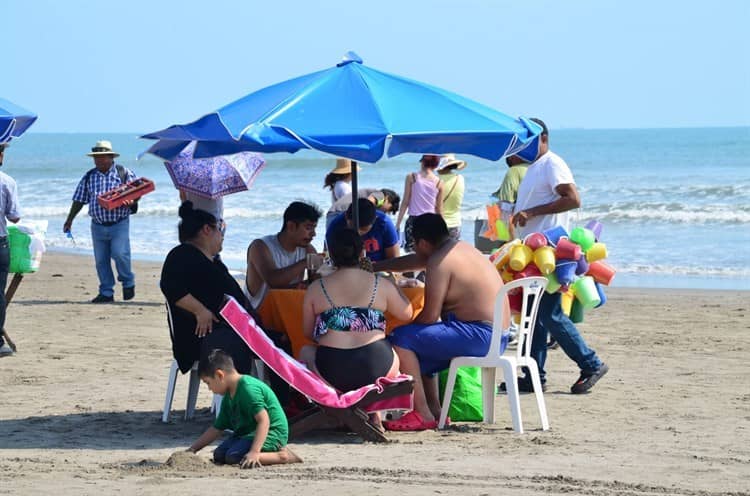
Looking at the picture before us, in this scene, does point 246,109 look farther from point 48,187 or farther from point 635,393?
point 48,187

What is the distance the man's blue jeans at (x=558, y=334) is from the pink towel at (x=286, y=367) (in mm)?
1703

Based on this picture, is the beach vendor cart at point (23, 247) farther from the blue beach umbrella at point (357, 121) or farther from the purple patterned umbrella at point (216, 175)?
the blue beach umbrella at point (357, 121)

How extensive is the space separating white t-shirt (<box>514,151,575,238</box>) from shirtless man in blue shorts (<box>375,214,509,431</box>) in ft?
3.80

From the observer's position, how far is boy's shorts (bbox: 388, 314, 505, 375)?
21.1ft

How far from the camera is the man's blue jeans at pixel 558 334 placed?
752 cm

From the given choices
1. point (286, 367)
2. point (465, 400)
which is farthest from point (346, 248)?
point (465, 400)

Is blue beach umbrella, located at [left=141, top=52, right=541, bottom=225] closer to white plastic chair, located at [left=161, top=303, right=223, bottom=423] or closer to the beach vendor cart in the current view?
white plastic chair, located at [left=161, top=303, right=223, bottom=423]

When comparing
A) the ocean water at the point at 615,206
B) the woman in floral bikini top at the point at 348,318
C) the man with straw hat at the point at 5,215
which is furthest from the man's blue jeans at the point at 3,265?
the ocean water at the point at 615,206

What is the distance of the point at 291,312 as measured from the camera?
657cm

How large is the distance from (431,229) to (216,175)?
377 centimetres

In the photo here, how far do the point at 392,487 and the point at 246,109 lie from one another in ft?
7.10

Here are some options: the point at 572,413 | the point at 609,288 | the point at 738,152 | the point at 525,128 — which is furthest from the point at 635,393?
the point at 738,152

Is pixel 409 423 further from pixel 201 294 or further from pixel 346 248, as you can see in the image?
pixel 201 294

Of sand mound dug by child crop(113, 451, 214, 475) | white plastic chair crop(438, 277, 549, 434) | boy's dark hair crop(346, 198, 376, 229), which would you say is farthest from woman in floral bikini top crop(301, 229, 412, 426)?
boy's dark hair crop(346, 198, 376, 229)
